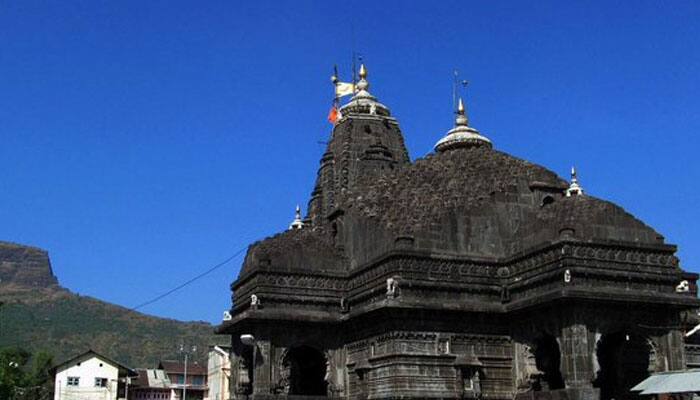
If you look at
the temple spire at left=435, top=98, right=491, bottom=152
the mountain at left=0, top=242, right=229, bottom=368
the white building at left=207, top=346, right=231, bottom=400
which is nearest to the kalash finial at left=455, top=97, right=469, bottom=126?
the temple spire at left=435, top=98, right=491, bottom=152

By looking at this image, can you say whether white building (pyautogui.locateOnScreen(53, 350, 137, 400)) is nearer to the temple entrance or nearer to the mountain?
the mountain

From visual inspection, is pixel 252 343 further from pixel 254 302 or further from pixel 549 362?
pixel 549 362

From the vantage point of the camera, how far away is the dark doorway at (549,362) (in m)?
30.5

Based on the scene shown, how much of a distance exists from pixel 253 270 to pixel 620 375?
45.5 ft

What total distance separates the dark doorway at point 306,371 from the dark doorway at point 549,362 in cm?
935

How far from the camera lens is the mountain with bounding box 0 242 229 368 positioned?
382ft

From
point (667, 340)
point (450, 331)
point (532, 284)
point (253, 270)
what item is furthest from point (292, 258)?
point (667, 340)

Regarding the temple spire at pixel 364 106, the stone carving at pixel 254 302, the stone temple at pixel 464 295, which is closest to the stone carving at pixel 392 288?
the stone temple at pixel 464 295

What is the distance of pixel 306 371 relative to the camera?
3569cm

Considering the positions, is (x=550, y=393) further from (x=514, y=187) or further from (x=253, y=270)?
(x=253, y=270)

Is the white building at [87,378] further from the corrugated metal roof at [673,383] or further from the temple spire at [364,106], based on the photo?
the corrugated metal roof at [673,383]

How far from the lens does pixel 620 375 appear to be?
29984 millimetres

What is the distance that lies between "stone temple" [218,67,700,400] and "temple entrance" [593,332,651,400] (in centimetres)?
6

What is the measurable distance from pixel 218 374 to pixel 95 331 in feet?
239
